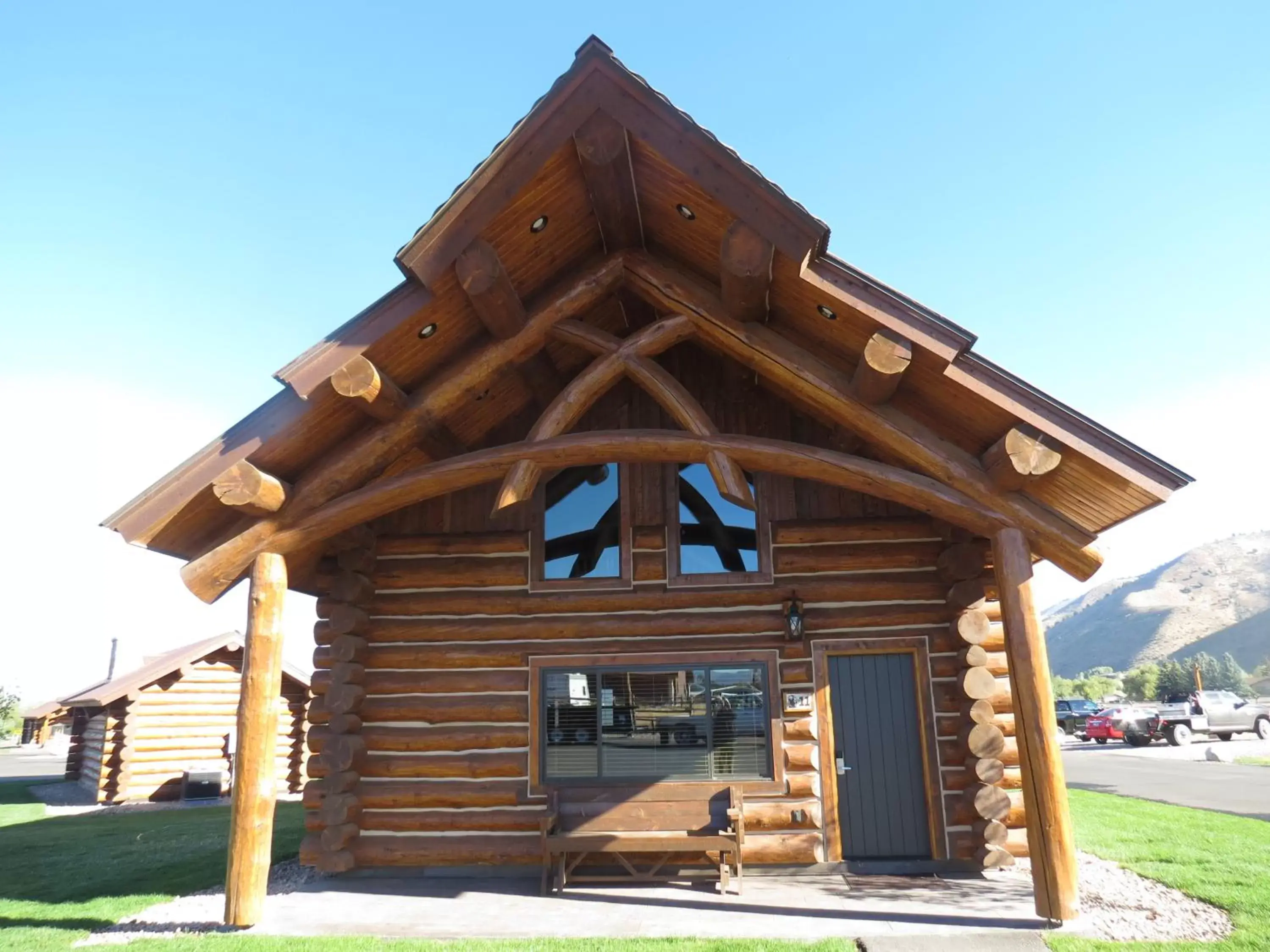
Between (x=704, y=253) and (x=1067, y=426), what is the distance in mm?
3761

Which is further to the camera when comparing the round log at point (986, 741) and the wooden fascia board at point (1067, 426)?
the round log at point (986, 741)

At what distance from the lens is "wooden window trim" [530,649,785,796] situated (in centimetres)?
909

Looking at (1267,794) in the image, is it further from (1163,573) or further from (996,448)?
(1163,573)

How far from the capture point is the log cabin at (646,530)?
23.8ft

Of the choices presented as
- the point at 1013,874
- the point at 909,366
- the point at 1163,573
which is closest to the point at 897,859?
the point at 1013,874

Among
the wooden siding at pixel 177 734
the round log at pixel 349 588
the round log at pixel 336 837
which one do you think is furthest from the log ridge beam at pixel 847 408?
the wooden siding at pixel 177 734

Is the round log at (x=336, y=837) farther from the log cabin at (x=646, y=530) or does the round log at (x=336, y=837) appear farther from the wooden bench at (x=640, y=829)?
the wooden bench at (x=640, y=829)

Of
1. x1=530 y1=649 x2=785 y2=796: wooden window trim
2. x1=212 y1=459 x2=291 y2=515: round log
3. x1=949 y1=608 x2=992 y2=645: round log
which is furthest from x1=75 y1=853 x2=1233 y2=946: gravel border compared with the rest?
x1=212 y1=459 x2=291 y2=515: round log

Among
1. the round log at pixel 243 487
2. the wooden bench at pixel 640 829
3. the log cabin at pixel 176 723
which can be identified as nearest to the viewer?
the round log at pixel 243 487

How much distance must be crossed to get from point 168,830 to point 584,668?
986cm

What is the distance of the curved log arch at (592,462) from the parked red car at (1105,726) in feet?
95.6

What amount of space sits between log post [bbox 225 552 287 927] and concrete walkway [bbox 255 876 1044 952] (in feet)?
1.23

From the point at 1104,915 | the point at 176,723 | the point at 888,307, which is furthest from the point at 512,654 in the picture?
the point at 176,723

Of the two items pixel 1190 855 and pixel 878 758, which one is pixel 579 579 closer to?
pixel 878 758
